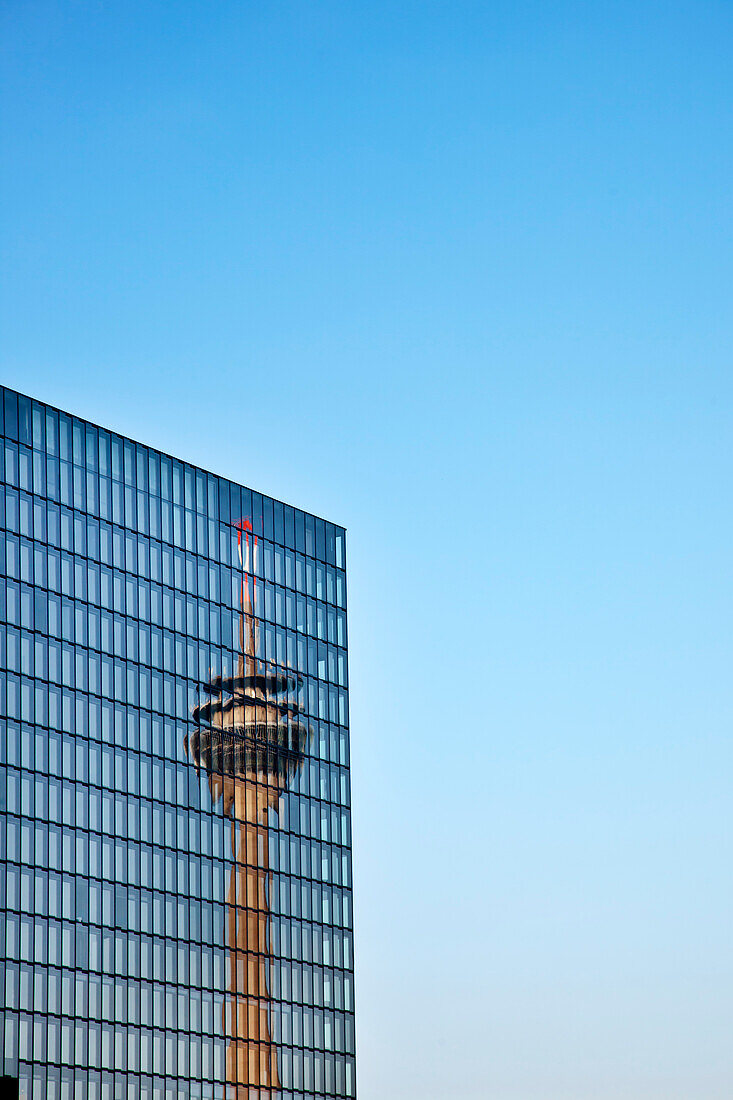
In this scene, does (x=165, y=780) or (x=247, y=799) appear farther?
(x=247, y=799)

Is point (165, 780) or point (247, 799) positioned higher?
point (165, 780)

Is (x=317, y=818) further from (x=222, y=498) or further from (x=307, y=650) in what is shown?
(x=222, y=498)

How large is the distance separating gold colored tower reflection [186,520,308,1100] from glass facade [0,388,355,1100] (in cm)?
18

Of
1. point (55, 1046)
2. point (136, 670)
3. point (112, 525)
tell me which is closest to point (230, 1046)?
point (55, 1046)

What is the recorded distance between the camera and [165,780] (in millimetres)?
132625

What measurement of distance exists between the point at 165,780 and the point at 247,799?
25.4ft

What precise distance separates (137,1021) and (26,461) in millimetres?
37829

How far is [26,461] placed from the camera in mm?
124688

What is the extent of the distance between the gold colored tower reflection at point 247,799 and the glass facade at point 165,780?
0.18 metres

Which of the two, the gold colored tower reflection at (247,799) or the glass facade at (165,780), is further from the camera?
the gold colored tower reflection at (247,799)

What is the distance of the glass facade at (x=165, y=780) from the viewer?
122 m

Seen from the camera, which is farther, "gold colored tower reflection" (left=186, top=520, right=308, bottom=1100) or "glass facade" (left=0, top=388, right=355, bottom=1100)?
"gold colored tower reflection" (left=186, top=520, right=308, bottom=1100)

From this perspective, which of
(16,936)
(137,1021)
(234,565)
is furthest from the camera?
(234,565)

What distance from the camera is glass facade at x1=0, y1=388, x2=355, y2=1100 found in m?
122
